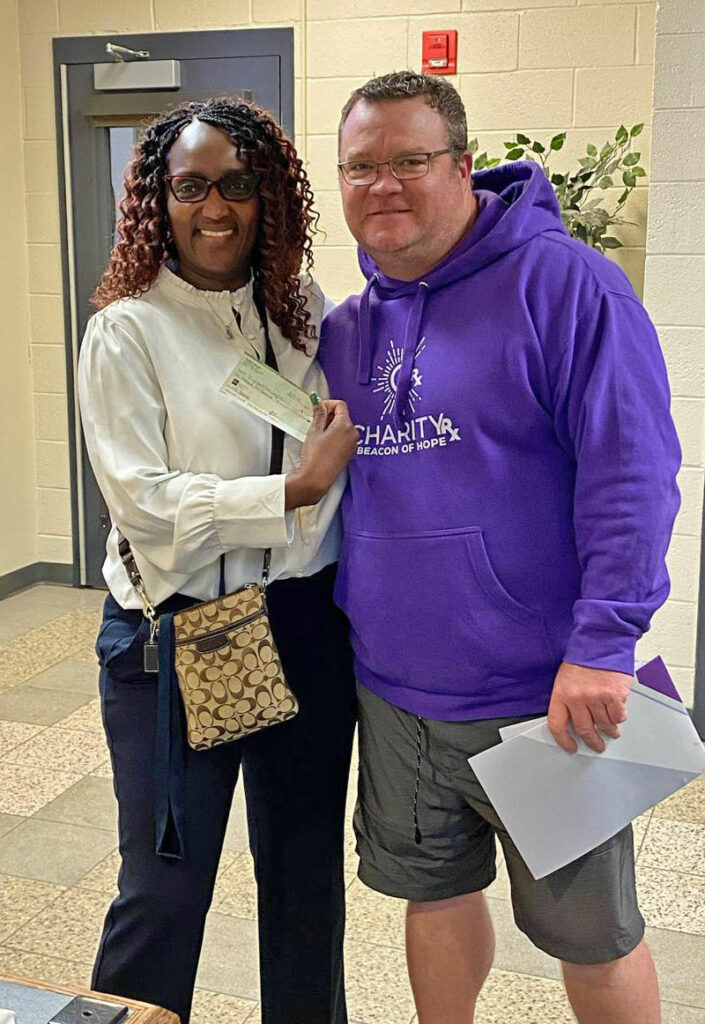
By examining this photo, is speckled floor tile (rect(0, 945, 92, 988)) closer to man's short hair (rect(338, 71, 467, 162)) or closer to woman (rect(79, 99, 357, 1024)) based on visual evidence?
woman (rect(79, 99, 357, 1024))

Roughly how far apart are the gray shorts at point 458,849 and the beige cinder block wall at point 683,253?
174cm

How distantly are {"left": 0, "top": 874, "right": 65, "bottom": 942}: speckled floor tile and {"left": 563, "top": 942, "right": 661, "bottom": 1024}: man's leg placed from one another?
1305 mm

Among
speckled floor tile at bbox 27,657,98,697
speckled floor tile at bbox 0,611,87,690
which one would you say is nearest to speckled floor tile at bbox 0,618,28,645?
speckled floor tile at bbox 0,611,87,690

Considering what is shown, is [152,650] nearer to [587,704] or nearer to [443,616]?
[443,616]

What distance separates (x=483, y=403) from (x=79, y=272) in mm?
3614

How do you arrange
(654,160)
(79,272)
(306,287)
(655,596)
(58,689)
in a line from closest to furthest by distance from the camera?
(655,596) → (306,287) → (654,160) → (58,689) → (79,272)

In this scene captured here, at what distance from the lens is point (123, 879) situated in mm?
1762

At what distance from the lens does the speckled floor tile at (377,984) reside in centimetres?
222

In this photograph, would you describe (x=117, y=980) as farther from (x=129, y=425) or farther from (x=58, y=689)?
(x=58, y=689)

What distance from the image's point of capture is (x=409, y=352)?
170 centimetres

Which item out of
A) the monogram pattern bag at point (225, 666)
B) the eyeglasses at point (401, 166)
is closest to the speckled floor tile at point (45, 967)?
the monogram pattern bag at point (225, 666)

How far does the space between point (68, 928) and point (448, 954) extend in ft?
3.37

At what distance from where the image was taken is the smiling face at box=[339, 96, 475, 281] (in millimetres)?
1655

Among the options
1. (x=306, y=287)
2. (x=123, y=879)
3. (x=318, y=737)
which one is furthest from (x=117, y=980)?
(x=306, y=287)
